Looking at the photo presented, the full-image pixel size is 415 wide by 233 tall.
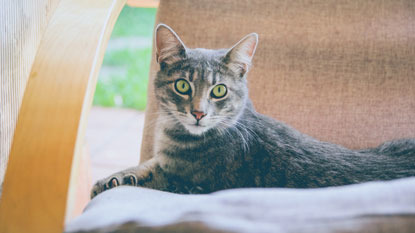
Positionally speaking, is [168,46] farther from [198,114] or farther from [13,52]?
[13,52]

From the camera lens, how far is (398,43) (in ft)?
3.44

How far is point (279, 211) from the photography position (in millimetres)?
442

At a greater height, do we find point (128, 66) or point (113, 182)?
point (128, 66)

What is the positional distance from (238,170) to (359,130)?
18.8 inches

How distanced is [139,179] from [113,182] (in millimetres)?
62

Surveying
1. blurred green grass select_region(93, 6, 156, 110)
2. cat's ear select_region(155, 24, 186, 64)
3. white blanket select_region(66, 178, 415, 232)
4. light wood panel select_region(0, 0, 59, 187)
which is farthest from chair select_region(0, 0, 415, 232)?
blurred green grass select_region(93, 6, 156, 110)

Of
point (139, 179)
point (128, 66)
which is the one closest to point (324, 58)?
point (139, 179)

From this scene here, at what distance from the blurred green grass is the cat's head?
1.50 metres

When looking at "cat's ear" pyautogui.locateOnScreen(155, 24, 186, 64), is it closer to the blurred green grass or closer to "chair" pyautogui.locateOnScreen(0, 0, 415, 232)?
"chair" pyautogui.locateOnScreen(0, 0, 415, 232)

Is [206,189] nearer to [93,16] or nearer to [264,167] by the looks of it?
[264,167]

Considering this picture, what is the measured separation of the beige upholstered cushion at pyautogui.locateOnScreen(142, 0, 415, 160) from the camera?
1.03 metres

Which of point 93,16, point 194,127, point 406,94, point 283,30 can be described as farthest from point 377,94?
point 93,16

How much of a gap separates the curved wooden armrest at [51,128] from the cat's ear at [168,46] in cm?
20

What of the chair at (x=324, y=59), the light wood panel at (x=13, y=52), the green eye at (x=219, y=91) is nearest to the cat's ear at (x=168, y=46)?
the green eye at (x=219, y=91)
